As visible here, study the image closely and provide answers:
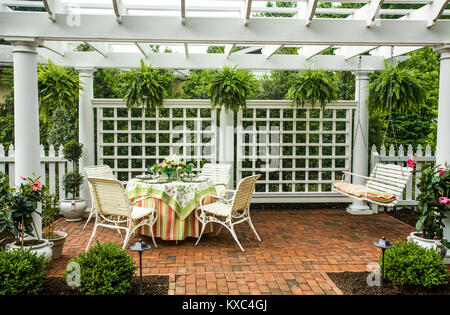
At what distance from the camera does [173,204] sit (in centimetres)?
489

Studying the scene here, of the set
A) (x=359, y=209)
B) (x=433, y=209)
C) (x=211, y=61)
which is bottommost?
(x=359, y=209)

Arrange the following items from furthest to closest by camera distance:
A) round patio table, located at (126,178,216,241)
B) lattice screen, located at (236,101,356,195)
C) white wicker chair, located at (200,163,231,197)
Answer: lattice screen, located at (236,101,356,195) → white wicker chair, located at (200,163,231,197) → round patio table, located at (126,178,216,241)

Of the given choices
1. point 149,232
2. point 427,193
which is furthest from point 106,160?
point 427,193

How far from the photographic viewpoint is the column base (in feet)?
22.5

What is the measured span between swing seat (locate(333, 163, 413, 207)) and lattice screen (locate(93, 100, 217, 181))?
2.60 metres

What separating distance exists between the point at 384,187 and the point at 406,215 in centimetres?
142

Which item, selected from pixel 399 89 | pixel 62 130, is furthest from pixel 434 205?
pixel 62 130

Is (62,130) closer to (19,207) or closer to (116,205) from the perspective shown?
(116,205)

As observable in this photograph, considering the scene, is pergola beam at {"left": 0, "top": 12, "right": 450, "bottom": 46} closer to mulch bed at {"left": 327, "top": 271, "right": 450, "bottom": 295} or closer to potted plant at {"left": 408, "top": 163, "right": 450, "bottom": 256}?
potted plant at {"left": 408, "top": 163, "right": 450, "bottom": 256}

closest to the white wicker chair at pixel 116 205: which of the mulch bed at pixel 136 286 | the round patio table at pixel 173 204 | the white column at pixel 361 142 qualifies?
the round patio table at pixel 173 204

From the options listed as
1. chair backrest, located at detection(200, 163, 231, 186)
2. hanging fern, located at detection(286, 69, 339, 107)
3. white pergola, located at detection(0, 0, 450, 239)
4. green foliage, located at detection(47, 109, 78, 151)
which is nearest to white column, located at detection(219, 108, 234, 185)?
chair backrest, located at detection(200, 163, 231, 186)

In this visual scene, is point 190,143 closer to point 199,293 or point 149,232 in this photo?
point 149,232

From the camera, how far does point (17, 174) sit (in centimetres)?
423

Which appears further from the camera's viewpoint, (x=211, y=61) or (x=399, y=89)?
(x=211, y=61)
